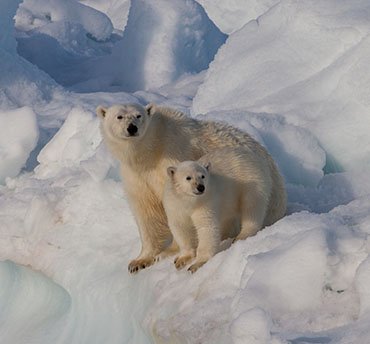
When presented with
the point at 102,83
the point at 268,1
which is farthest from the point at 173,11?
the point at 268,1

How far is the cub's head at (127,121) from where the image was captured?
15.7 ft

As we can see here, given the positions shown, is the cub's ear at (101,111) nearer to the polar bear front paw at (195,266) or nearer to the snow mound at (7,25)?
the polar bear front paw at (195,266)

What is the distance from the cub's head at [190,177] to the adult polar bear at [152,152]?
35 cm

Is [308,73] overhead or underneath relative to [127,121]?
underneath

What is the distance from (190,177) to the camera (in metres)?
4.44

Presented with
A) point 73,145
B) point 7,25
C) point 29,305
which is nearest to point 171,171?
point 29,305

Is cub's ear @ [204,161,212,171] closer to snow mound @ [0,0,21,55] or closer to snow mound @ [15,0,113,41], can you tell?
snow mound @ [0,0,21,55]

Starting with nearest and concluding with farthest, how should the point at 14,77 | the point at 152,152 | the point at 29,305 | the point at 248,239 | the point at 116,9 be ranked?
the point at 248,239 → the point at 152,152 → the point at 29,305 → the point at 14,77 → the point at 116,9

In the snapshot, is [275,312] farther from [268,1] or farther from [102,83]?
[268,1]

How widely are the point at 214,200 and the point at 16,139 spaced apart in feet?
10.8

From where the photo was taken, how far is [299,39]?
7.45 metres

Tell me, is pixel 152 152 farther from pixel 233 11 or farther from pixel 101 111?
pixel 233 11

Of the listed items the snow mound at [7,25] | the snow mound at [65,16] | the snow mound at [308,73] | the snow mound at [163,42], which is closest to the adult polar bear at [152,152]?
the snow mound at [308,73]

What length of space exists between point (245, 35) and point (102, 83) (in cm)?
594
